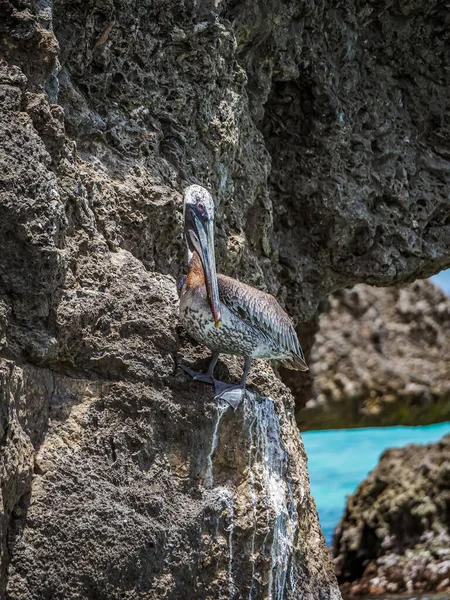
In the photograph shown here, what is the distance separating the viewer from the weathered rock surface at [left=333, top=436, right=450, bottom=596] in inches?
309

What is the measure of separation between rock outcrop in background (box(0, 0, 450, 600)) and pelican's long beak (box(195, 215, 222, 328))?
0.88 feet

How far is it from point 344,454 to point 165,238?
41.1 feet

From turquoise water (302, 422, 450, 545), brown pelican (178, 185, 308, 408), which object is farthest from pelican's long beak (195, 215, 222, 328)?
turquoise water (302, 422, 450, 545)

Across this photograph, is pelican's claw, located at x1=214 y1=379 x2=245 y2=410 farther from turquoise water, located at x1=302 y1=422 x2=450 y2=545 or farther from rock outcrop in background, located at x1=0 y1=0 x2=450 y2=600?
turquoise water, located at x1=302 y1=422 x2=450 y2=545

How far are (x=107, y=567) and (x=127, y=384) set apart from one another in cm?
76

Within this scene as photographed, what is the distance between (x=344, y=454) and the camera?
16766 mm

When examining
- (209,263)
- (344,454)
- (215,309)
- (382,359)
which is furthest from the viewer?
(344,454)

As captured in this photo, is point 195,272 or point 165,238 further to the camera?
point 165,238

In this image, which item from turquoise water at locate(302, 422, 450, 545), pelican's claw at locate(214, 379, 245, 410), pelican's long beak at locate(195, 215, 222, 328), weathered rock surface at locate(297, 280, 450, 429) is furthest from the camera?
turquoise water at locate(302, 422, 450, 545)

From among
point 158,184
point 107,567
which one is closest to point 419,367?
point 158,184

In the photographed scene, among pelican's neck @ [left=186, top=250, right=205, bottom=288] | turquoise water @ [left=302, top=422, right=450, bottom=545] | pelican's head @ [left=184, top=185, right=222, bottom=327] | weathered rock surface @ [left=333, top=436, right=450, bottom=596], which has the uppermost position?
turquoise water @ [left=302, top=422, right=450, bottom=545]

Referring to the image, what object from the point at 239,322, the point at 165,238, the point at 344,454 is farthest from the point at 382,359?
the point at 239,322

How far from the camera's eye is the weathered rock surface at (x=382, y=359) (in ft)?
37.6

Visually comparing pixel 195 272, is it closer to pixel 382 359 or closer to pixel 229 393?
pixel 229 393
